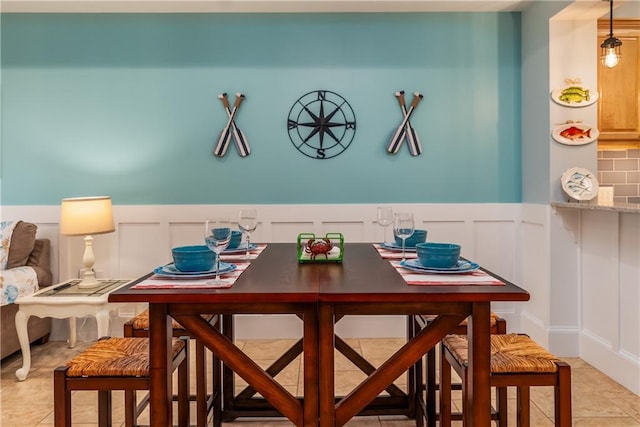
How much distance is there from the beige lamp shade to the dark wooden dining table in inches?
72.3

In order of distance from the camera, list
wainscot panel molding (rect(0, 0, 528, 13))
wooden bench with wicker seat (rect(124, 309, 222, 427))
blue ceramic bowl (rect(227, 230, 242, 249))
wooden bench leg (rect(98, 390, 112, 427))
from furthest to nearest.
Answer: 1. wainscot panel molding (rect(0, 0, 528, 13))
2. blue ceramic bowl (rect(227, 230, 242, 249))
3. wooden bench with wicker seat (rect(124, 309, 222, 427))
4. wooden bench leg (rect(98, 390, 112, 427))

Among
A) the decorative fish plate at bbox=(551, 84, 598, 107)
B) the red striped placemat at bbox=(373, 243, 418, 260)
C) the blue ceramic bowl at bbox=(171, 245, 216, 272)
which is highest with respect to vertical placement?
the decorative fish plate at bbox=(551, 84, 598, 107)

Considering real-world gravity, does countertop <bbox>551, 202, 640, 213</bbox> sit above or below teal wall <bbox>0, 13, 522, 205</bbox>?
below

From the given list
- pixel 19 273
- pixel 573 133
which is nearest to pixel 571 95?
pixel 573 133

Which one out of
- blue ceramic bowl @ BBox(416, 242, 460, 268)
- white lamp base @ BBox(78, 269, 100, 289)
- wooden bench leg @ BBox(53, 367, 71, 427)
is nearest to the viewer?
wooden bench leg @ BBox(53, 367, 71, 427)

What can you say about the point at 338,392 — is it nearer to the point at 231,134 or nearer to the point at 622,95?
the point at 231,134

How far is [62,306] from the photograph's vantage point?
2.92 metres

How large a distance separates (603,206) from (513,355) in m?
1.32

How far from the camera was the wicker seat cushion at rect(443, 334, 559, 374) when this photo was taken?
1.57 metres

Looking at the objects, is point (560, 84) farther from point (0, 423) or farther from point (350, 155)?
point (0, 423)

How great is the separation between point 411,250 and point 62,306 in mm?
2105

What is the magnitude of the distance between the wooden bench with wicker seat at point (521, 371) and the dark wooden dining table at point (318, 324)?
0.11 metres

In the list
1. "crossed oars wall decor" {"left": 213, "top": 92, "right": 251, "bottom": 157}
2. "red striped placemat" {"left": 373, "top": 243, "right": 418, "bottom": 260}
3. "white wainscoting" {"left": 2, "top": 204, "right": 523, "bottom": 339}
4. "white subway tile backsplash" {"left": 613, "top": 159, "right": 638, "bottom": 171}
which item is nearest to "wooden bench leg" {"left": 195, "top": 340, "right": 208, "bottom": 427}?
"red striped placemat" {"left": 373, "top": 243, "right": 418, "bottom": 260}

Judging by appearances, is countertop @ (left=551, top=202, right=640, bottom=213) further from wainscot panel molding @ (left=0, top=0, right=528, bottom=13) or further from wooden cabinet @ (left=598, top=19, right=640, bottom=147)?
wainscot panel molding @ (left=0, top=0, right=528, bottom=13)
